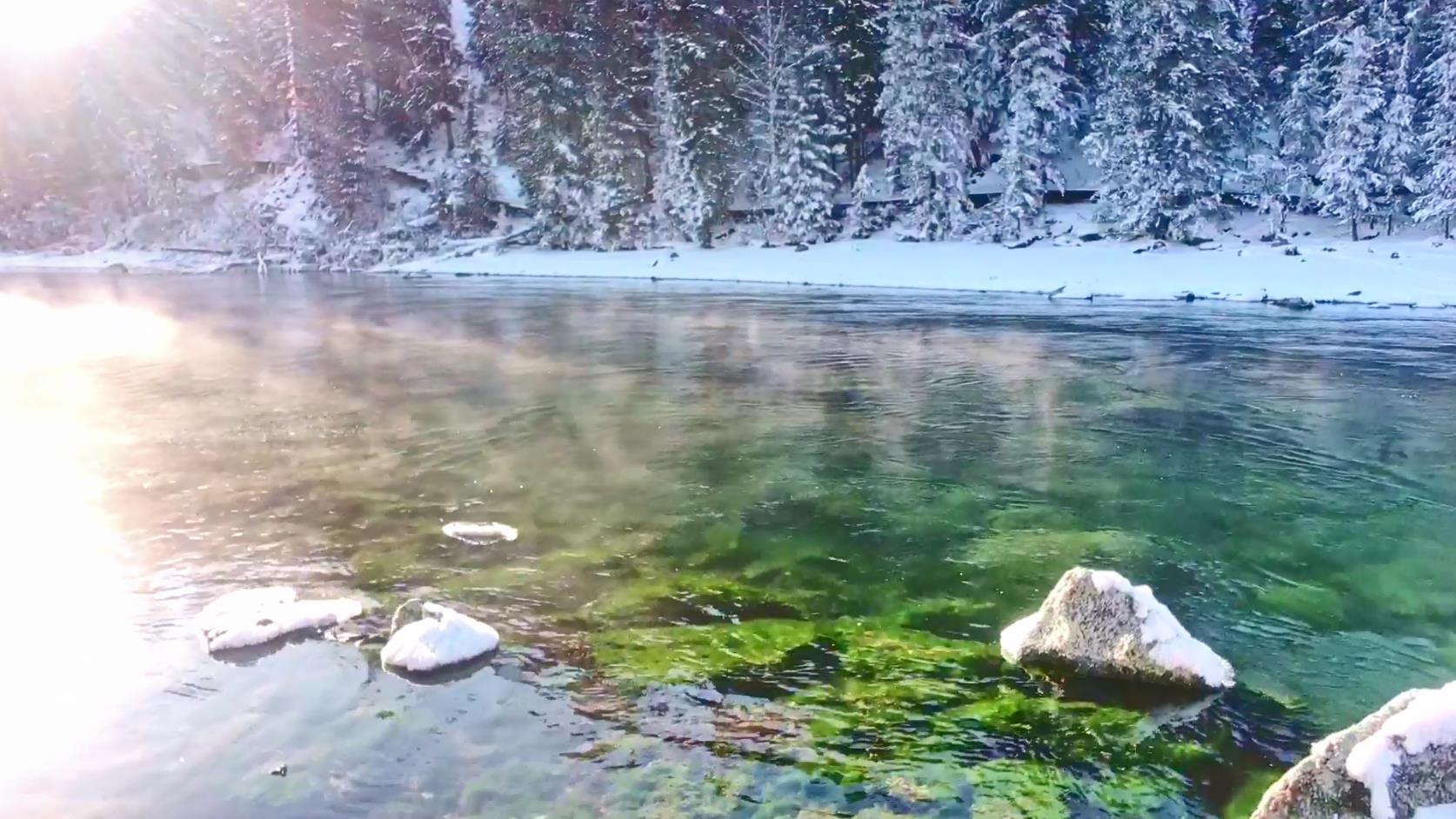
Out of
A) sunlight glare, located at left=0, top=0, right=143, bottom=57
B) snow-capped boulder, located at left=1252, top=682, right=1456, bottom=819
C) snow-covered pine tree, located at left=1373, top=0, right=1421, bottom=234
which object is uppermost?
sunlight glare, located at left=0, top=0, right=143, bottom=57

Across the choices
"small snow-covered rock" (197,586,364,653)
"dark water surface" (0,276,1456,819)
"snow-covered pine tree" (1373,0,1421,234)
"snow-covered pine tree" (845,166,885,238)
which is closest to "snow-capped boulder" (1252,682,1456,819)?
"dark water surface" (0,276,1456,819)

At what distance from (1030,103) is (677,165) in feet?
52.1

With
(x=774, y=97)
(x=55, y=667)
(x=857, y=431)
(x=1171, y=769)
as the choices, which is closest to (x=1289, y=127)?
(x=774, y=97)

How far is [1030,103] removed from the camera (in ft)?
144

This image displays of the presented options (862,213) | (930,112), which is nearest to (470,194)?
(862,213)

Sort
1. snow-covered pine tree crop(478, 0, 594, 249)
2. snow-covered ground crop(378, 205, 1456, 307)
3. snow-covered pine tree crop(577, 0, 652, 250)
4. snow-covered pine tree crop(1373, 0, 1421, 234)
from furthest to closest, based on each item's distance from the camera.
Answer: snow-covered pine tree crop(478, 0, 594, 249)
snow-covered pine tree crop(577, 0, 652, 250)
snow-covered pine tree crop(1373, 0, 1421, 234)
snow-covered ground crop(378, 205, 1456, 307)

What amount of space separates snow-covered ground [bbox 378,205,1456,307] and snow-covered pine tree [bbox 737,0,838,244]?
1661mm

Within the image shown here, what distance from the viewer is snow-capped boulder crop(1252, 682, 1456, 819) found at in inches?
201

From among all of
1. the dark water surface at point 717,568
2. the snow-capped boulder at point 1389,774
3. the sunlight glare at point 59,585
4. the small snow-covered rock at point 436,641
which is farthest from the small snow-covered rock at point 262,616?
the snow-capped boulder at point 1389,774

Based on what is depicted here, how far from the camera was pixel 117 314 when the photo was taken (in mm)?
34250

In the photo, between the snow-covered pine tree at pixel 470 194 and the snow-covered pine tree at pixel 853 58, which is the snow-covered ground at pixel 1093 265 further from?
the snow-covered pine tree at pixel 853 58

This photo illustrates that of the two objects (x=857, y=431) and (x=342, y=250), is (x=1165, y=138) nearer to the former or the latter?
(x=857, y=431)

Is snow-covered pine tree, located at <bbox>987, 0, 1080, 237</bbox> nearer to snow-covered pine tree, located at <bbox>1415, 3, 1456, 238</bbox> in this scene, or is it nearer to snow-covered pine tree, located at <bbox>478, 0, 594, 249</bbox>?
Answer: snow-covered pine tree, located at <bbox>1415, 3, 1456, 238</bbox>

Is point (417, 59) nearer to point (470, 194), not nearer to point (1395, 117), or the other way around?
point (470, 194)
